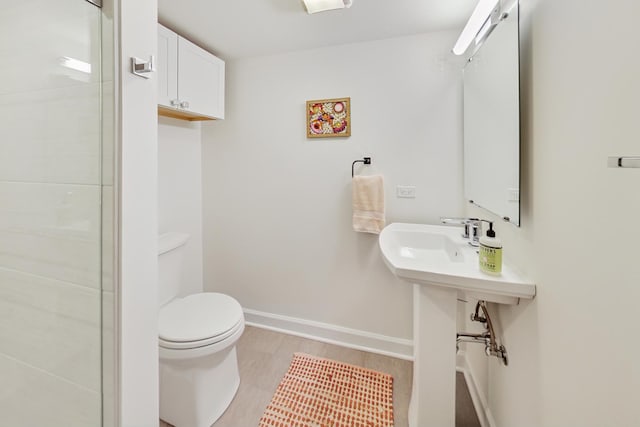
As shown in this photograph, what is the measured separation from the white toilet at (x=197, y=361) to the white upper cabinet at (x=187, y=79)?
122 centimetres

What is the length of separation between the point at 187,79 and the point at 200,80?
0.39 feet

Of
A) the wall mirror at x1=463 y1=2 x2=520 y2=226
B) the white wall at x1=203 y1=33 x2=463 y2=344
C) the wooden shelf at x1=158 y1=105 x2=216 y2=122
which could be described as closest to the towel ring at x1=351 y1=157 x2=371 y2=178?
the white wall at x1=203 y1=33 x2=463 y2=344

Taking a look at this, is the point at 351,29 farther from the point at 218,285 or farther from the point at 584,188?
the point at 218,285

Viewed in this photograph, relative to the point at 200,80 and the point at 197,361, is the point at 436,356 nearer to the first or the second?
the point at 197,361

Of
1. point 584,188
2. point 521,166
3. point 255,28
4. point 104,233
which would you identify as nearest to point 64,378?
point 104,233

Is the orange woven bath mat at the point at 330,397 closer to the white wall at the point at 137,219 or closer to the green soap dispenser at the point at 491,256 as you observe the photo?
the white wall at the point at 137,219

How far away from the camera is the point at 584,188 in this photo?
2.15ft

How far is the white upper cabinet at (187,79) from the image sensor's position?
154 cm

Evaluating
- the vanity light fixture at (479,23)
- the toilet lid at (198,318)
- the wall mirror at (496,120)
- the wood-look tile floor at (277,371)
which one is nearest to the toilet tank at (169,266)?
the toilet lid at (198,318)

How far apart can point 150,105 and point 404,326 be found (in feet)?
6.30

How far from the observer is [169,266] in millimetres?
1661

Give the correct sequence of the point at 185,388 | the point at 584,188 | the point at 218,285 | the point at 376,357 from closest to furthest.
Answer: the point at 584,188
the point at 185,388
the point at 376,357
the point at 218,285

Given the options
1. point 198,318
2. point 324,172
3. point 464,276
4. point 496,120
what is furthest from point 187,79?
point 464,276

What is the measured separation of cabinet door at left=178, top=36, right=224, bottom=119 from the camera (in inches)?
65.8
